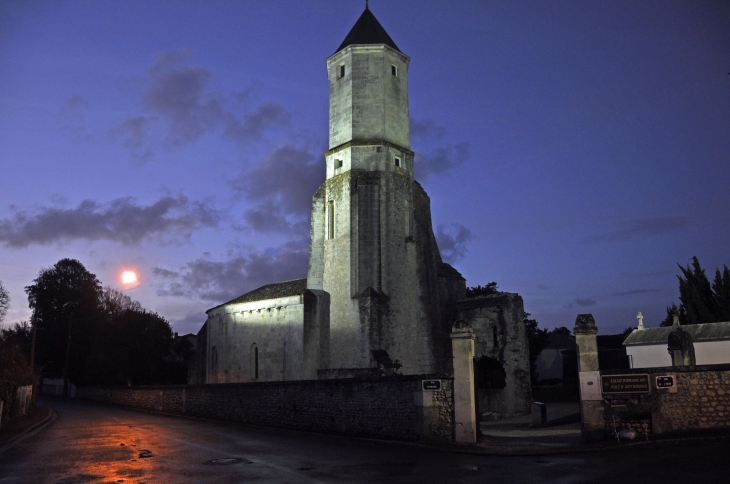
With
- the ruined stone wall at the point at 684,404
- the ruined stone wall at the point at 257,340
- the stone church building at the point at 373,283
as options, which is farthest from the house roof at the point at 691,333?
the ruined stone wall at the point at 257,340

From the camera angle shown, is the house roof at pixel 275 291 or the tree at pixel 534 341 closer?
the house roof at pixel 275 291

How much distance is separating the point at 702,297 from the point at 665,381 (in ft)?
114

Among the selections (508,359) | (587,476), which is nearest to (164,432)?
(587,476)

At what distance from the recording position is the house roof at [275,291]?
33.9m

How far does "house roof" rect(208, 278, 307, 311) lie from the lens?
33925 mm

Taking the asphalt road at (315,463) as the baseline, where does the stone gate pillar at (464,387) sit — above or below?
above

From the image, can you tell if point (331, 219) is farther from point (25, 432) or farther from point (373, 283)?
point (25, 432)

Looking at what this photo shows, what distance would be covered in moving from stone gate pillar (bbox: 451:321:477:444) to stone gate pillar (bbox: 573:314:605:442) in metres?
2.71

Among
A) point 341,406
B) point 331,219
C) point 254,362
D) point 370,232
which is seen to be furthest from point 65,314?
point 341,406

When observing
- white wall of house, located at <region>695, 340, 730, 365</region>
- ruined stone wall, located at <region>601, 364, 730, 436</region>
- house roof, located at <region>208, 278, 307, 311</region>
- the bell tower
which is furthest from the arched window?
white wall of house, located at <region>695, 340, 730, 365</region>

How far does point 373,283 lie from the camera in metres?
30.3

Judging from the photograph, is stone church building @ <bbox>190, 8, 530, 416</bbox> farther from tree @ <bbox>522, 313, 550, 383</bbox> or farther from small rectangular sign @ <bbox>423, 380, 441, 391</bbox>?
tree @ <bbox>522, 313, 550, 383</bbox>

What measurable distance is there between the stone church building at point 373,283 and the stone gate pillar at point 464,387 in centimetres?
1214

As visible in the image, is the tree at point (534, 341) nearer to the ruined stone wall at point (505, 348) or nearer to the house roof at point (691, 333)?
the house roof at point (691, 333)
